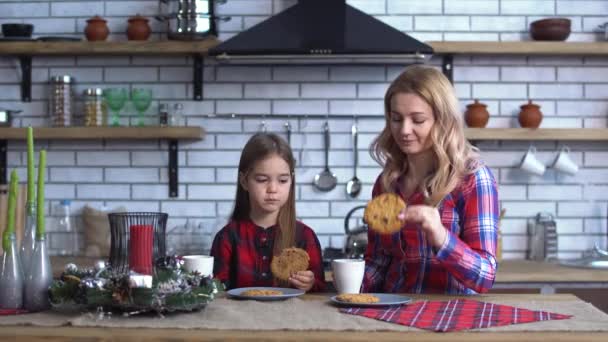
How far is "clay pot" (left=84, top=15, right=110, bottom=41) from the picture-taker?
4.42 meters

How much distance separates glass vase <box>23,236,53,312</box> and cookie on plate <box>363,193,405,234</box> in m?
0.81

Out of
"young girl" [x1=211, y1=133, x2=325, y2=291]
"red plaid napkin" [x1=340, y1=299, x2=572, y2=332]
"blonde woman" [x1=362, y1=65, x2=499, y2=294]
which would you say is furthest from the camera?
"young girl" [x1=211, y1=133, x2=325, y2=291]

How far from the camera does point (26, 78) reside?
4.58m

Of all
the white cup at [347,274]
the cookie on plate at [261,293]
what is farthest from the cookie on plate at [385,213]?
the cookie on plate at [261,293]

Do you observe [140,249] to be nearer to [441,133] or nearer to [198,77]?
[441,133]

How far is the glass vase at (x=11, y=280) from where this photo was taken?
206 centimetres

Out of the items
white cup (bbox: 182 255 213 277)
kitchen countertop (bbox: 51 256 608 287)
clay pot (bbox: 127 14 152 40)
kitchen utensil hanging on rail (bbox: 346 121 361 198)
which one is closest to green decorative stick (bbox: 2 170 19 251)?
white cup (bbox: 182 255 213 277)

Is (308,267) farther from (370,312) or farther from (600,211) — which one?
(600,211)

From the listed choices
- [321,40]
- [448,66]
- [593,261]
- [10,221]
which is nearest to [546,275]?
[593,261]

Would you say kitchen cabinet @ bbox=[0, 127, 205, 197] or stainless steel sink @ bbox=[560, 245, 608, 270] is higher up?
kitchen cabinet @ bbox=[0, 127, 205, 197]

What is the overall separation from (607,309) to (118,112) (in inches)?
102

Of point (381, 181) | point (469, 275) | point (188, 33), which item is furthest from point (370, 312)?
point (188, 33)

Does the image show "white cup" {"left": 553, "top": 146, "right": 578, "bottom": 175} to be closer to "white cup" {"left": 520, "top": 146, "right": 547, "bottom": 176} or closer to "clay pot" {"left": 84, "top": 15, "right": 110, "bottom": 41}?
"white cup" {"left": 520, "top": 146, "right": 547, "bottom": 176}

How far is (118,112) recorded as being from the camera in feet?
Answer: 14.8
